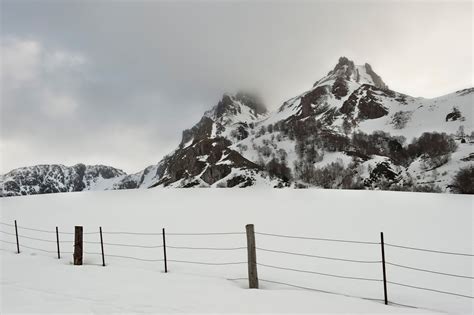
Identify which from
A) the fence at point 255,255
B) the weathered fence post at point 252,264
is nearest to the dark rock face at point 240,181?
the fence at point 255,255

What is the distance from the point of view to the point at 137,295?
8.18 meters

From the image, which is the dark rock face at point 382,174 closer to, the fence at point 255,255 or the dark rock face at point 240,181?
the dark rock face at point 240,181

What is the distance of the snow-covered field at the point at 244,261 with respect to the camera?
783 cm

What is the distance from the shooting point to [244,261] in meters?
12.6

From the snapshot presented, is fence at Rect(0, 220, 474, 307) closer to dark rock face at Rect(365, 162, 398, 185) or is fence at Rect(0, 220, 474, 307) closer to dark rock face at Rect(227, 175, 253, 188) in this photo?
dark rock face at Rect(365, 162, 398, 185)

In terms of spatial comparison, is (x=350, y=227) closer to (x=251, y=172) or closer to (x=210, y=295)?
(x=210, y=295)

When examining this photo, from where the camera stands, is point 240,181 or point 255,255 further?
point 240,181

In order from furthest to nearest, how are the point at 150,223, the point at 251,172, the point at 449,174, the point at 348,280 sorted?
the point at 251,172 < the point at 449,174 < the point at 150,223 < the point at 348,280

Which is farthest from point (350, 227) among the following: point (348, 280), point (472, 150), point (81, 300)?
point (472, 150)

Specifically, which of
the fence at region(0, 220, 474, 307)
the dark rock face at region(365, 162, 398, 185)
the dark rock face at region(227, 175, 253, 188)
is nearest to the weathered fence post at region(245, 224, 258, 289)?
the fence at region(0, 220, 474, 307)

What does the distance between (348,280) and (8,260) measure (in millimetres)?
12318

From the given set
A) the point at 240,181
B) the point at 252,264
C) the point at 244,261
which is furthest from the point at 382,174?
the point at 252,264

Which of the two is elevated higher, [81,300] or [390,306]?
[81,300]

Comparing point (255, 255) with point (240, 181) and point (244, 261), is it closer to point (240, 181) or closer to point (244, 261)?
point (244, 261)
